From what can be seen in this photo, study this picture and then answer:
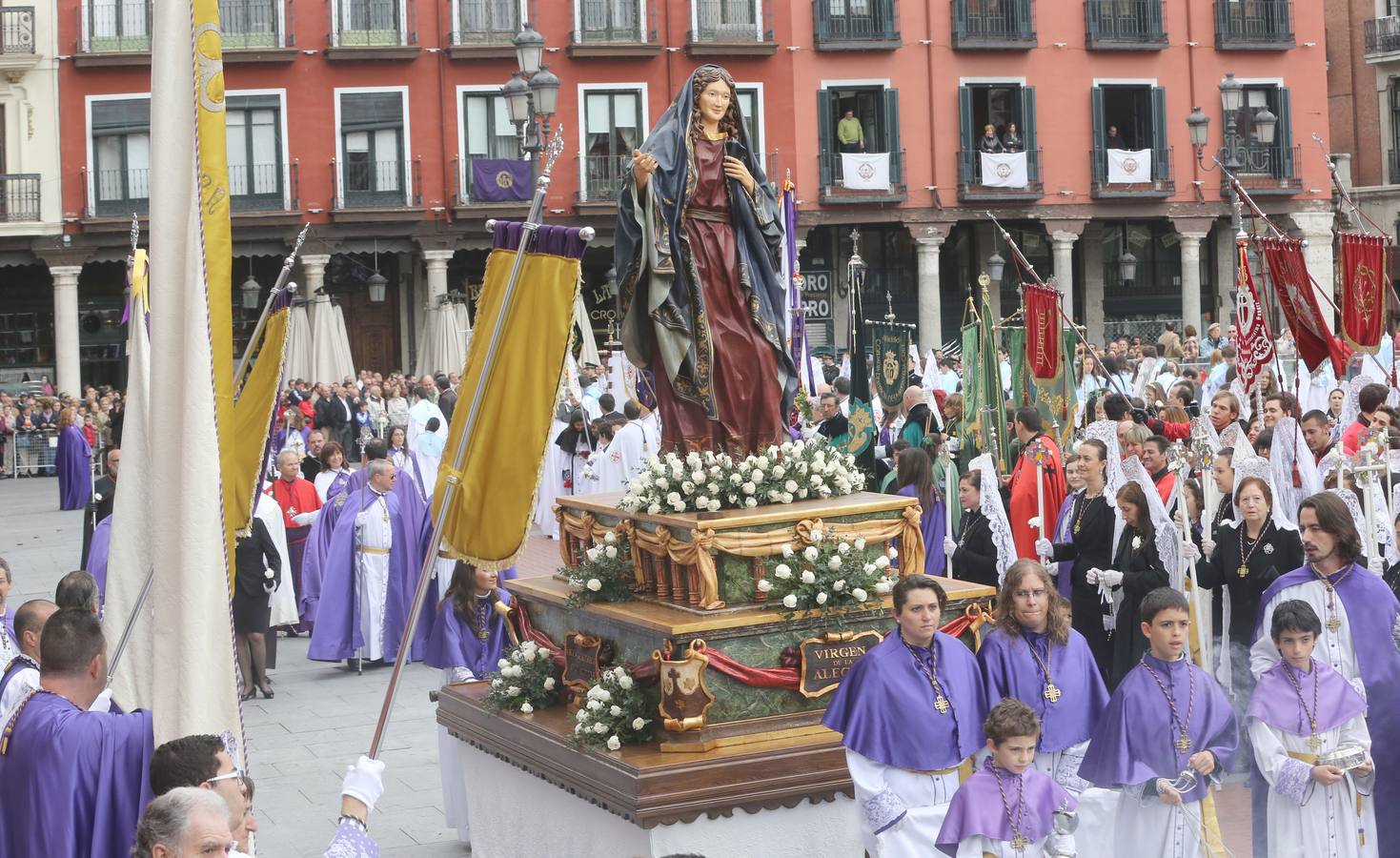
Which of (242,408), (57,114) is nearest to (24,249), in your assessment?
(57,114)

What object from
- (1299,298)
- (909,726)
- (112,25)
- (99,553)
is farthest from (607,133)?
(909,726)

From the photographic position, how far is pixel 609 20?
3519 centimetres

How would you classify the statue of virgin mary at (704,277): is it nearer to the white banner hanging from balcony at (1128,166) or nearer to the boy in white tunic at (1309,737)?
the boy in white tunic at (1309,737)

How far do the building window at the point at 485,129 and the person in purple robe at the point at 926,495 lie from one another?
25349 mm

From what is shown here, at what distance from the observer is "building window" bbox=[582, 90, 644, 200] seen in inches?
1383

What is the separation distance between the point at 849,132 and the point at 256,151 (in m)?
11.8

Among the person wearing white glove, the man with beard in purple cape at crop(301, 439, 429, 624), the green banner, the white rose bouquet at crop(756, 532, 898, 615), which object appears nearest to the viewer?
the white rose bouquet at crop(756, 532, 898, 615)

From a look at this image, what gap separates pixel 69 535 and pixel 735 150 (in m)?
16.7

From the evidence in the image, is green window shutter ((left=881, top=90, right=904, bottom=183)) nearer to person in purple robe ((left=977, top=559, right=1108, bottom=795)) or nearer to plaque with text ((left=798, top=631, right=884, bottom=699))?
plaque with text ((left=798, top=631, right=884, bottom=699))

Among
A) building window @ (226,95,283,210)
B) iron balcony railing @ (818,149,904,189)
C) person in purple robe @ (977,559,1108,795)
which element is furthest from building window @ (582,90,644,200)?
person in purple robe @ (977,559,1108,795)

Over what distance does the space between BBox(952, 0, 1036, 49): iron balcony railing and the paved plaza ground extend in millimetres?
22250

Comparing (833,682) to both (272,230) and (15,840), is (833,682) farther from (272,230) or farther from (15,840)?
(272,230)

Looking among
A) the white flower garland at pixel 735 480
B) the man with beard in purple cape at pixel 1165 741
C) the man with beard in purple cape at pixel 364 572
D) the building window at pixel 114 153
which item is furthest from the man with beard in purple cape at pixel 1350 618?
the building window at pixel 114 153

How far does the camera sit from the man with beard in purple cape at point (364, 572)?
13.7 meters
